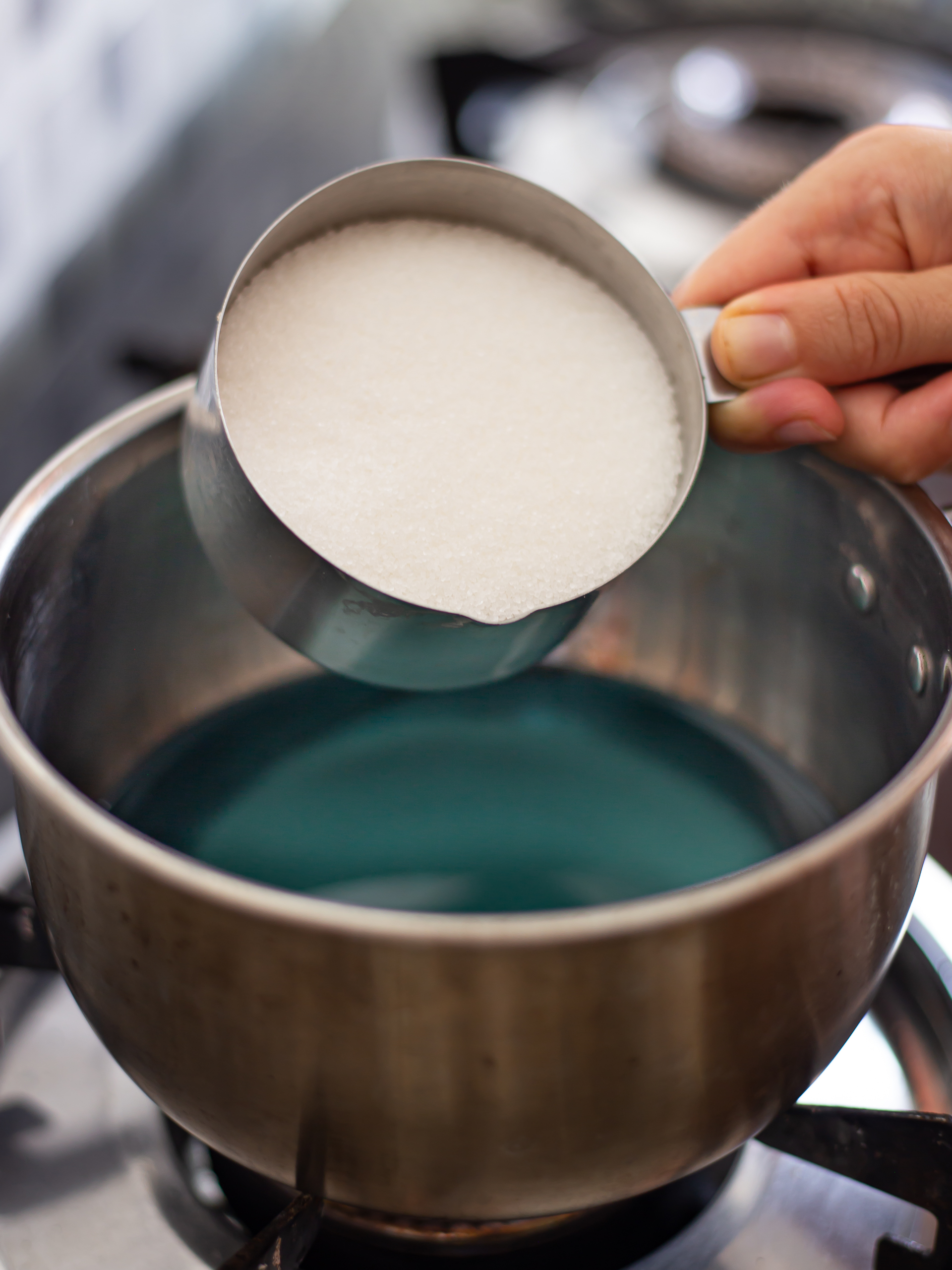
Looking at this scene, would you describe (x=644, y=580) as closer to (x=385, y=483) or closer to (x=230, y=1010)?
(x=385, y=483)

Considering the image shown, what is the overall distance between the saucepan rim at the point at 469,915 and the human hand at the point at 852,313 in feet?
0.56

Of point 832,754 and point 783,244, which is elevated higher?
point 783,244

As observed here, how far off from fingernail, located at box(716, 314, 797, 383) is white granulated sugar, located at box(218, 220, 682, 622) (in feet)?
0.11

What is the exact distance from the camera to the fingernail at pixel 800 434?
1.46ft

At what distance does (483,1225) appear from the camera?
35 centimetres

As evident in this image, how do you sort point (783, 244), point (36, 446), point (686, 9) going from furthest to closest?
point (686, 9) → point (36, 446) → point (783, 244)

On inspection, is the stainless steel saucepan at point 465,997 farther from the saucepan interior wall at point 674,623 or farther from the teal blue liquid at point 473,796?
the teal blue liquid at point 473,796

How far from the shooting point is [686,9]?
127 cm

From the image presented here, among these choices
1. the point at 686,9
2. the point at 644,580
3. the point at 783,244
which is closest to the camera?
the point at 783,244

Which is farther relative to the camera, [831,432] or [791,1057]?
[831,432]

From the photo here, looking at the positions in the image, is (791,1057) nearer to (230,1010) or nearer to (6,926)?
(230,1010)

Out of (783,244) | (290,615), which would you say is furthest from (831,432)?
(290,615)

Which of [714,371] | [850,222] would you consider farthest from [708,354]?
[850,222]

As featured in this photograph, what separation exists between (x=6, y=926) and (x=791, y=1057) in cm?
26
